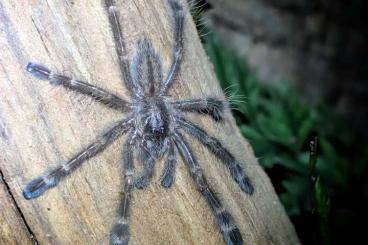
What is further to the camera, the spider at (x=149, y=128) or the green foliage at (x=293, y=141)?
the green foliage at (x=293, y=141)

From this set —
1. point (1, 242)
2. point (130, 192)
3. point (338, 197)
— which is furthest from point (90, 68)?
point (338, 197)

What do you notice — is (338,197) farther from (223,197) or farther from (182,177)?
(182,177)

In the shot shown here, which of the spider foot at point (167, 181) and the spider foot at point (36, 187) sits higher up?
the spider foot at point (36, 187)

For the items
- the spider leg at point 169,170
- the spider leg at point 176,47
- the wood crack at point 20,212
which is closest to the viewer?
the wood crack at point 20,212

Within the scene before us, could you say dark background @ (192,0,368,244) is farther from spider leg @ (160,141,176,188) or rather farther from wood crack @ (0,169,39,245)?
wood crack @ (0,169,39,245)

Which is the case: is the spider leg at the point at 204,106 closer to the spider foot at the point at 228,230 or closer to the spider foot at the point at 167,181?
the spider foot at the point at 167,181

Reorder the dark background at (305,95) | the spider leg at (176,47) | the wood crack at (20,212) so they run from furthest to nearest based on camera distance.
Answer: the dark background at (305,95) < the spider leg at (176,47) < the wood crack at (20,212)

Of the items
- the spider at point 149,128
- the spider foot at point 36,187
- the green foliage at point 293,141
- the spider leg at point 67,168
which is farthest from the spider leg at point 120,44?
the green foliage at point 293,141

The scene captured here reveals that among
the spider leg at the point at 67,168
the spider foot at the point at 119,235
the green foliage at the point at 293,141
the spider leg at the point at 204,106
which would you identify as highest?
the spider leg at the point at 204,106

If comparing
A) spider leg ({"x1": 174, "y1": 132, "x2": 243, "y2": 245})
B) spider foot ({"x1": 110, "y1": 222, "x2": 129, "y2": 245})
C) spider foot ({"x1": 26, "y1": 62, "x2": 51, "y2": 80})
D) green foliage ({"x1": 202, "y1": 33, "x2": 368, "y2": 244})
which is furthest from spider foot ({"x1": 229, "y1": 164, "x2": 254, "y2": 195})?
spider foot ({"x1": 26, "y1": 62, "x2": 51, "y2": 80})
